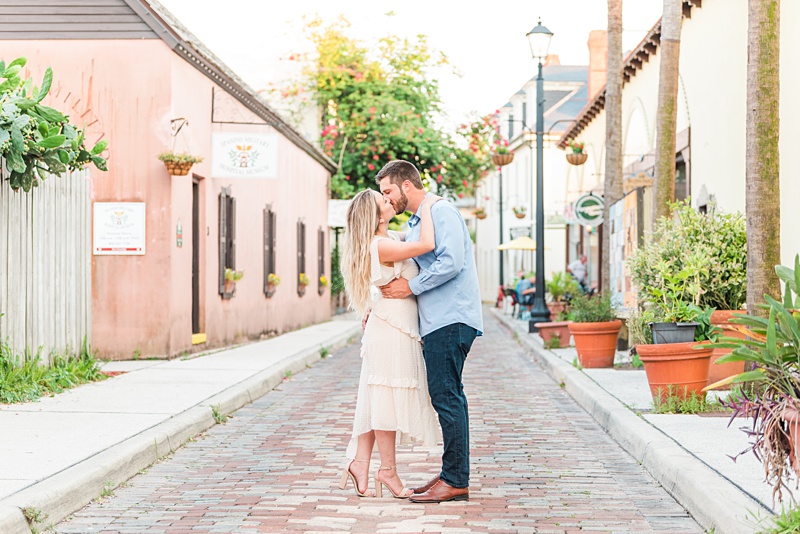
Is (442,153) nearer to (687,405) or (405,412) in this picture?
(687,405)

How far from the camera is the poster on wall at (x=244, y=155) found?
50.9 feet

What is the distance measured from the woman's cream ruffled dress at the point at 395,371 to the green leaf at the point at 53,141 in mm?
4563

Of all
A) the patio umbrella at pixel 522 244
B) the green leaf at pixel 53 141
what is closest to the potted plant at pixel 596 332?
the green leaf at pixel 53 141

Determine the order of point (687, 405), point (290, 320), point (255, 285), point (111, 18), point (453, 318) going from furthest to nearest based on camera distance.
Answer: point (290, 320) < point (255, 285) < point (111, 18) < point (687, 405) < point (453, 318)

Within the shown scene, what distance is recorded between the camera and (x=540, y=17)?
2203 centimetres

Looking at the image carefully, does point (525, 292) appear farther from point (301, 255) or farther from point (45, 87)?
point (45, 87)

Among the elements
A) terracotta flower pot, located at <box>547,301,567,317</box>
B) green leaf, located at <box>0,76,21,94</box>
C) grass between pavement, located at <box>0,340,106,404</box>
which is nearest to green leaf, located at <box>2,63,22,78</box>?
green leaf, located at <box>0,76,21,94</box>

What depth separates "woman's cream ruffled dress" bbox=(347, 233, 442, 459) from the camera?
20.2ft

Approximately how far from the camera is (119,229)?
14711 mm

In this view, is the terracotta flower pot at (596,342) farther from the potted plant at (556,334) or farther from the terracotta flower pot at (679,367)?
the terracotta flower pot at (679,367)

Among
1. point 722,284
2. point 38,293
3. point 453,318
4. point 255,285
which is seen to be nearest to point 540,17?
point 255,285

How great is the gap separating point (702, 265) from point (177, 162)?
684cm

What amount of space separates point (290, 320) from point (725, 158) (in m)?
11.8

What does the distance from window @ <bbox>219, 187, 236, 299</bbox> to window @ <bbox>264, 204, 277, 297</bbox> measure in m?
2.87
